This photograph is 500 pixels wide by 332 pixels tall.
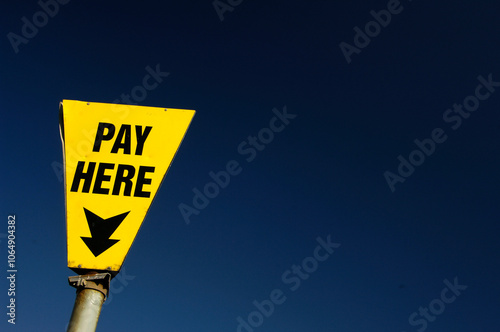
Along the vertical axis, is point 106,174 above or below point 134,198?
above

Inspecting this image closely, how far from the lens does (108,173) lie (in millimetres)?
1753

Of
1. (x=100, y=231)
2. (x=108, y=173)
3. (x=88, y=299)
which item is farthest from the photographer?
(x=108, y=173)

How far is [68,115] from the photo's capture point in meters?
1.81

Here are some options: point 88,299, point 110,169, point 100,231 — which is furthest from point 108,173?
point 88,299

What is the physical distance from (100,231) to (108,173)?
27 centimetres

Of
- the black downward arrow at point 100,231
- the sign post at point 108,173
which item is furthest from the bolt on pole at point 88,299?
the black downward arrow at point 100,231

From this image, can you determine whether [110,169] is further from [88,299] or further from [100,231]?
[88,299]

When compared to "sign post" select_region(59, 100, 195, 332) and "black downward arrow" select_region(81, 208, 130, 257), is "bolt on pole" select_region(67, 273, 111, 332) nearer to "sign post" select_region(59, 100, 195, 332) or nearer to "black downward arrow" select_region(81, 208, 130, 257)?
"sign post" select_region(59, 100, 195, 332)

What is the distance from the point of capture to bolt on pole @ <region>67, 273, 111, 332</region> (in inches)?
53.3

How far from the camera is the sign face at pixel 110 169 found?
5.29 feet

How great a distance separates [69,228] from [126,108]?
1.96 feet

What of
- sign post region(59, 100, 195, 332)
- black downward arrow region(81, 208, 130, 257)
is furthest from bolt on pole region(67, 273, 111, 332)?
black downward arrow region(81, 208, 130, 257)

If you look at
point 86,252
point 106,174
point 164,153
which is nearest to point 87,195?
point 106,174

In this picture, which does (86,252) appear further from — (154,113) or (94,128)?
(154,113)
